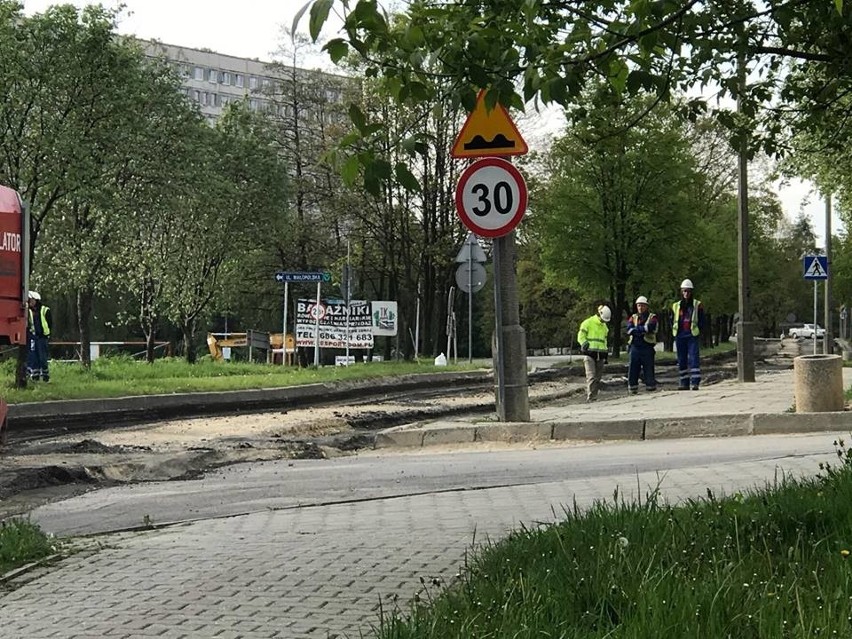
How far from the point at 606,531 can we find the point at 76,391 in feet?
52.2

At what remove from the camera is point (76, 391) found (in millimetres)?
19719

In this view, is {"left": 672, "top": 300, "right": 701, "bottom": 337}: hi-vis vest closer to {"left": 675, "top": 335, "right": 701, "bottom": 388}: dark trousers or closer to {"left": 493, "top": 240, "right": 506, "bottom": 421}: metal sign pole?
{"left": 675, "top": 335, "right": 701, "bottom": 388}: dark trousers

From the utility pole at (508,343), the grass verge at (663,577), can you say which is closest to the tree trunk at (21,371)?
the utility pole at (508,343)

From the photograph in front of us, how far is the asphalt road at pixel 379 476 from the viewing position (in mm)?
8562

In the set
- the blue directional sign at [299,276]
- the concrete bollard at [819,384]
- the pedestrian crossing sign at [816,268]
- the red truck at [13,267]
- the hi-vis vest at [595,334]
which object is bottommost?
the concrete bollard at [819,384]

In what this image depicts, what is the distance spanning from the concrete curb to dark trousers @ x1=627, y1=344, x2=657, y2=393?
8.51 m

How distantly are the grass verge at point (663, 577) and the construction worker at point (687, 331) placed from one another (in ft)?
48.3

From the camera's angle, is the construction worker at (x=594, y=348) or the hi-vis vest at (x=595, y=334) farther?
the hi-vis vest at (x=595, y=334)

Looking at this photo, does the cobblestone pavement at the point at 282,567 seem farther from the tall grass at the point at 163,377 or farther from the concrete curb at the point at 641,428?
the tall grass at the point at 163,377

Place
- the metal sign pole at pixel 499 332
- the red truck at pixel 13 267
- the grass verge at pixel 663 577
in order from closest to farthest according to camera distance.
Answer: the grass verge at pixel 663 577 < the red truck at pixel 13 267 < the metal sign pole at pixel 499 332

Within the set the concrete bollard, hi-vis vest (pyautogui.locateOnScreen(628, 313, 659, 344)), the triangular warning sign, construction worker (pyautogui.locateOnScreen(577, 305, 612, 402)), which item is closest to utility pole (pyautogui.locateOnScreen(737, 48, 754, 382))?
hi-vis vest (pyautogui.locateOnScreen(628, 313, 659, 344))

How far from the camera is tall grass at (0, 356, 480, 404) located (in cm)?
1980

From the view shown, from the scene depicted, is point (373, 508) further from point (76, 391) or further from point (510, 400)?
point (76, 391)

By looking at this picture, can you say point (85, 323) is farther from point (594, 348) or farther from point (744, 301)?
point (744, 301)
